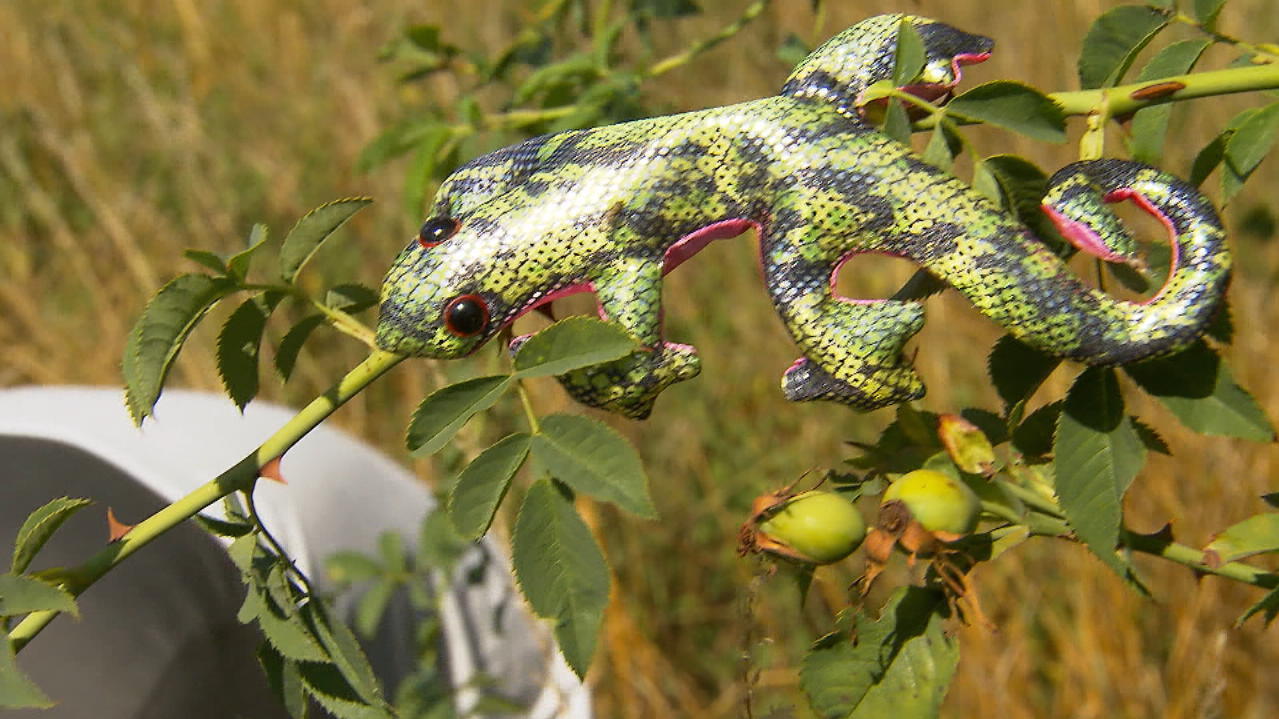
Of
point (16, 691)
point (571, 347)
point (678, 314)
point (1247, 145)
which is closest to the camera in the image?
point (16, 691)

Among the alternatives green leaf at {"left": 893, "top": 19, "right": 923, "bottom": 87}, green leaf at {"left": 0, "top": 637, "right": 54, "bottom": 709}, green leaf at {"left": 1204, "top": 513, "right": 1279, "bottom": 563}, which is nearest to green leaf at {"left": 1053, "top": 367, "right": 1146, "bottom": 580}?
green leaf at {"left": 1204, "top": 513, "right": 1279, "bottom": 563}

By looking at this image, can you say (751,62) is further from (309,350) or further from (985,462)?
(985,462)

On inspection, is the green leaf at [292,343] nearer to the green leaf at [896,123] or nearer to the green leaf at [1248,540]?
the green leaf at [896,123]

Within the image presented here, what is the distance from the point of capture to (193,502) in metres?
0.69

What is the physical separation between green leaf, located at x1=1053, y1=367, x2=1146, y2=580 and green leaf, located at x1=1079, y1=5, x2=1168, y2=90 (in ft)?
0.90

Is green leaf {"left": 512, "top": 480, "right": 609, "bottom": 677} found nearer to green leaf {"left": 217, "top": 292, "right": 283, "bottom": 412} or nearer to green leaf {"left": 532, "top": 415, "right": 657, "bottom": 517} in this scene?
green leaf {"left": 532, "top": 415, "right": 657, "bottom": 517}

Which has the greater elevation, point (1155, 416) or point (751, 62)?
point (751, 62)

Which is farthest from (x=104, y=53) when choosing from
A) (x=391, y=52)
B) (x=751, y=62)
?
(x=391, y=52)

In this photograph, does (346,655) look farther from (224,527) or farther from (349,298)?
(349,298)

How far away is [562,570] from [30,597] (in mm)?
337

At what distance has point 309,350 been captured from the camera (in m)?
2.89

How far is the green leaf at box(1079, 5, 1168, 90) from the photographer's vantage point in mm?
873

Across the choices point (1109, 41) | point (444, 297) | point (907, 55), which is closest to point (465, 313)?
point (444, 297)

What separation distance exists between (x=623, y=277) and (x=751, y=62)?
263cm
